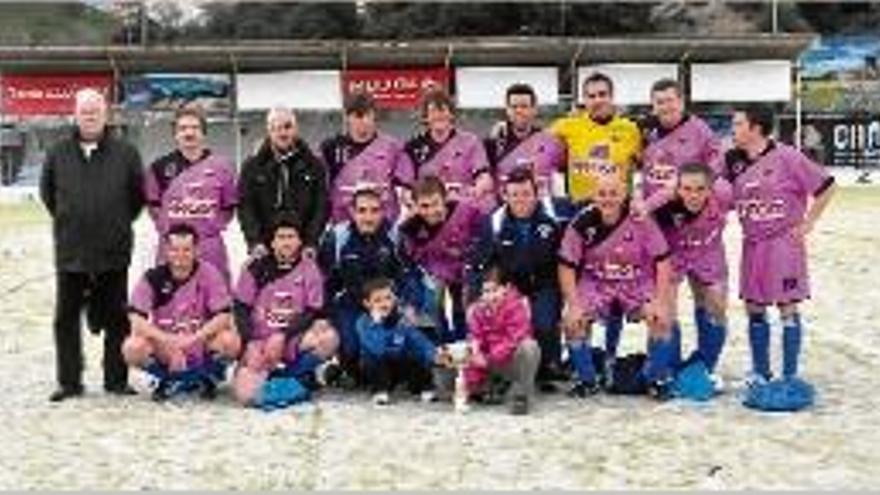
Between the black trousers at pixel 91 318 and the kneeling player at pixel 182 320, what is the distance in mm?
213

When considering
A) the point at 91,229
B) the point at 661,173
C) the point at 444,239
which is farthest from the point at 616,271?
the point at 91,229

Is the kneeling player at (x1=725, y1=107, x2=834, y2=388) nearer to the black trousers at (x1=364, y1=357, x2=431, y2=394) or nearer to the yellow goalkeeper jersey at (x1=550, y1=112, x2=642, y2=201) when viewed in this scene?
the yellow goalkeeper jersey at (x1=550, y1=112, x2=642, y2=201)

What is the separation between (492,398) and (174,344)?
1571mm

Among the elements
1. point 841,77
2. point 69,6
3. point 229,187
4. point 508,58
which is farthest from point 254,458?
point 69,6

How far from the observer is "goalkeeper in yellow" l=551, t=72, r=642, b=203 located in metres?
8.27

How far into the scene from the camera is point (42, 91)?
1516 inches

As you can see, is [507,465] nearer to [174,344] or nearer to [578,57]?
[174,344]

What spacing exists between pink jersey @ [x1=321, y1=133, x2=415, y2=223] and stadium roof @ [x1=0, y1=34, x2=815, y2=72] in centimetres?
2793

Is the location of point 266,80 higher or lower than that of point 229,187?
higher

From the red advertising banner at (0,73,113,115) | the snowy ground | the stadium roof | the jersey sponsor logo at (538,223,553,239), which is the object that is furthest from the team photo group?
the red advertising banner at (0,73,113,115)

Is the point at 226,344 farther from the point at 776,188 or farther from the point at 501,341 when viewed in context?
the point at 776,188

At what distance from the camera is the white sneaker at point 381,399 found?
25.3 feet

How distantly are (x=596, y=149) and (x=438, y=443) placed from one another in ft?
7.43

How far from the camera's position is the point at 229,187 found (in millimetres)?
8312
